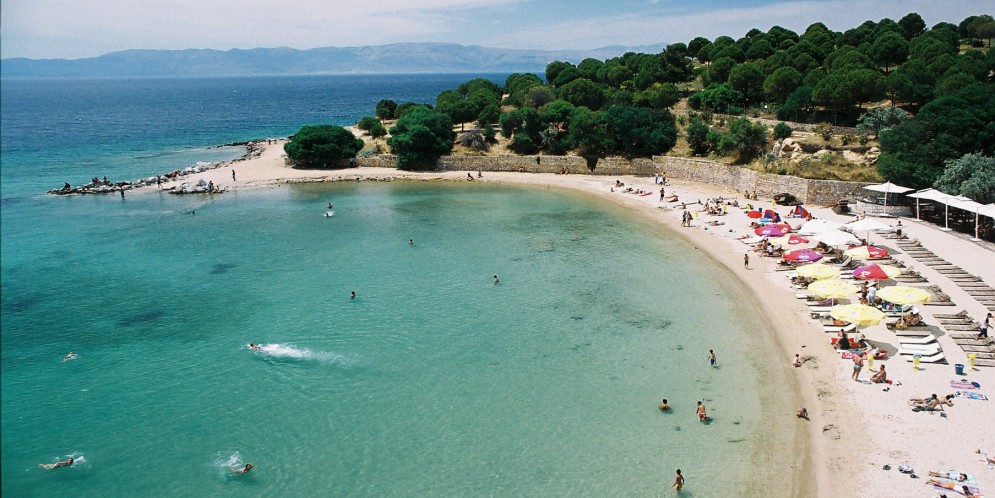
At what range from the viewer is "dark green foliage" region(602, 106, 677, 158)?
58750 mm

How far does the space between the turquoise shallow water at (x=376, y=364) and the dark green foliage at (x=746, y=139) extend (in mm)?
16359

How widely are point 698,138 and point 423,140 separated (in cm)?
2742

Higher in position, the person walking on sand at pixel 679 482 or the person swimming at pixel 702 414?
the person swimming at pixel 702 414

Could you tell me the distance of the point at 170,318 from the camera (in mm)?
29359

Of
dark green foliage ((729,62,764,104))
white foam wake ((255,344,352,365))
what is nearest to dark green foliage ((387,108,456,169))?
dark green foliage ((729,62,764,104))

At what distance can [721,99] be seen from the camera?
2515 inches

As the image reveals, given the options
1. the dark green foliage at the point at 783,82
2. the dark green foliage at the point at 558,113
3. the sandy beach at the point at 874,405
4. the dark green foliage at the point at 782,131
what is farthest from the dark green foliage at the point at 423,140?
the sandy beach at the point at 874,405

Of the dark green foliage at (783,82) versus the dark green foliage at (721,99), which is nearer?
the dark green foliage at (783,82)

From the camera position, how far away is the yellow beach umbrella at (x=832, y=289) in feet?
84.2

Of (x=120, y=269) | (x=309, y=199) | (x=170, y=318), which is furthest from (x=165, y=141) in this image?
(x=170, y=318)

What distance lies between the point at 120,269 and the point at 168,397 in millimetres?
17319

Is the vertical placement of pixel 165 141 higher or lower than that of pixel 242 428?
higher

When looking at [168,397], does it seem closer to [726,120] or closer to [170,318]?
[170,318]

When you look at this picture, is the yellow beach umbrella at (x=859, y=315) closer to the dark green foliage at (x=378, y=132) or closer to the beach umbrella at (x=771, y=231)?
the beach umbrella at (x=771, y=231)
